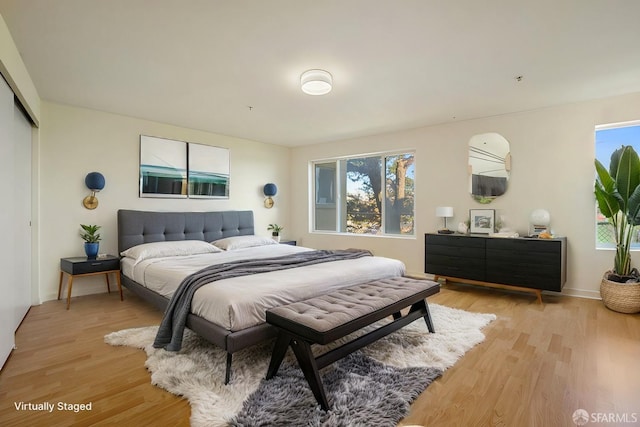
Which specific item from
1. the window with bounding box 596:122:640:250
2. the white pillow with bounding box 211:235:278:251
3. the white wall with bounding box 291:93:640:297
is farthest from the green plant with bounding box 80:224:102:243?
the window with bounding box 596:122:640:250

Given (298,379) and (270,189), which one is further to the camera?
(270,189)

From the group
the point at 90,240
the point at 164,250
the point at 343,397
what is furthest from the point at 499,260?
the point at 90,240

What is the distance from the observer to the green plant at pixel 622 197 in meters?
3.37

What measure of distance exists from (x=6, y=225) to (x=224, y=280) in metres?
1.66

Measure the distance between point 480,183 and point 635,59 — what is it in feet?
6.83

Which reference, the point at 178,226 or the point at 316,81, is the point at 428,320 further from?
the point at 178,226

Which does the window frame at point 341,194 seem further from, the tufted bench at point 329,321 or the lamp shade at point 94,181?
the lamp shade at point 94,181

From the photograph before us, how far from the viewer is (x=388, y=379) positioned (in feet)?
6.77

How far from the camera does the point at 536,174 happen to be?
13.6ft

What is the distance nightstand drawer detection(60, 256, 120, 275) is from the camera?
3.58 m

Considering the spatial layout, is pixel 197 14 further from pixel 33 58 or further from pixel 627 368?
pixel 627 368

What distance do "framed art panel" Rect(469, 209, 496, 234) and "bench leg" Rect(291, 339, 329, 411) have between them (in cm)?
355

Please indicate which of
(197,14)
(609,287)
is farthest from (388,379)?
(609,287)

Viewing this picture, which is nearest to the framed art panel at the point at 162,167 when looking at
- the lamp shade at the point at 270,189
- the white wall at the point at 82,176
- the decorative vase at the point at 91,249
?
the white wall at the point at 82,176
